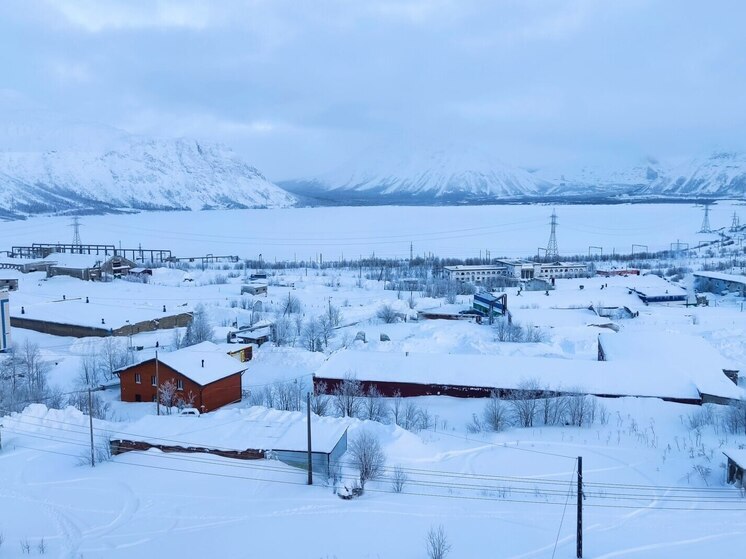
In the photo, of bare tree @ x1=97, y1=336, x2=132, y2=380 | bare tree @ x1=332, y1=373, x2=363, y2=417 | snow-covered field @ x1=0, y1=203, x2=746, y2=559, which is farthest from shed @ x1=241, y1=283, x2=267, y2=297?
bare tree @ x1=332, y1=373, x2=363, y2=417

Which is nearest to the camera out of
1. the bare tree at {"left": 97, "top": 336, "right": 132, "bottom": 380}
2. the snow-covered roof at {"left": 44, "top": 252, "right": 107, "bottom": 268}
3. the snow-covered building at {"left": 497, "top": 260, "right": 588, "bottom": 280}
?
the bare tree at {"left": 97, "top": 336, "right": 132, "bottom": 380}

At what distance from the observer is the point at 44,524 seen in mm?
6867

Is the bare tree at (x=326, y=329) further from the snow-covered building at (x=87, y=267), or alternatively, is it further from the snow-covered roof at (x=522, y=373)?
the snow-covered building at (x=87, y=267)

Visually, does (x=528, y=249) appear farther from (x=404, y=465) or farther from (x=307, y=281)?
(x=404, y=465)

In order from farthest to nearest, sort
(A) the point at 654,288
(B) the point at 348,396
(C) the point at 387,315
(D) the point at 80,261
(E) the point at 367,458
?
(D) the point at 80,261 < (A) the point at 654,288 < (C) the point at 387,315 < (B) the point at 348,396 < (E) the point at 367,458

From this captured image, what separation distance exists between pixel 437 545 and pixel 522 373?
726cm

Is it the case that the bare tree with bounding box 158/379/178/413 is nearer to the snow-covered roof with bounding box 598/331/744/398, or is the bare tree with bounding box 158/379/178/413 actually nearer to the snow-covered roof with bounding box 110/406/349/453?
the snow-covered roof with bounding box 110/406/349/453

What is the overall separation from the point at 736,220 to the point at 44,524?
241 ft

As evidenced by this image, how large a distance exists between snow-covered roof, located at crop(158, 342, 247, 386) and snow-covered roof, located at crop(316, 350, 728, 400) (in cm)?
184

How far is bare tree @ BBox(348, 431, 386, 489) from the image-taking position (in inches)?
309

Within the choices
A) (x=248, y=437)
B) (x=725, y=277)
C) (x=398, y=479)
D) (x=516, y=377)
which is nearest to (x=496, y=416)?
(x=516, y=377)

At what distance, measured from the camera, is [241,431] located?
9.01m

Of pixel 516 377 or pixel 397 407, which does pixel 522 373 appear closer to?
pixel 516 377

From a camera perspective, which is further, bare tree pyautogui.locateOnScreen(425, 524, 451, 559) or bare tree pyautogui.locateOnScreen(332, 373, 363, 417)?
bare tree pyautogui.locateOnScreen(332, 373, 363, 417)
